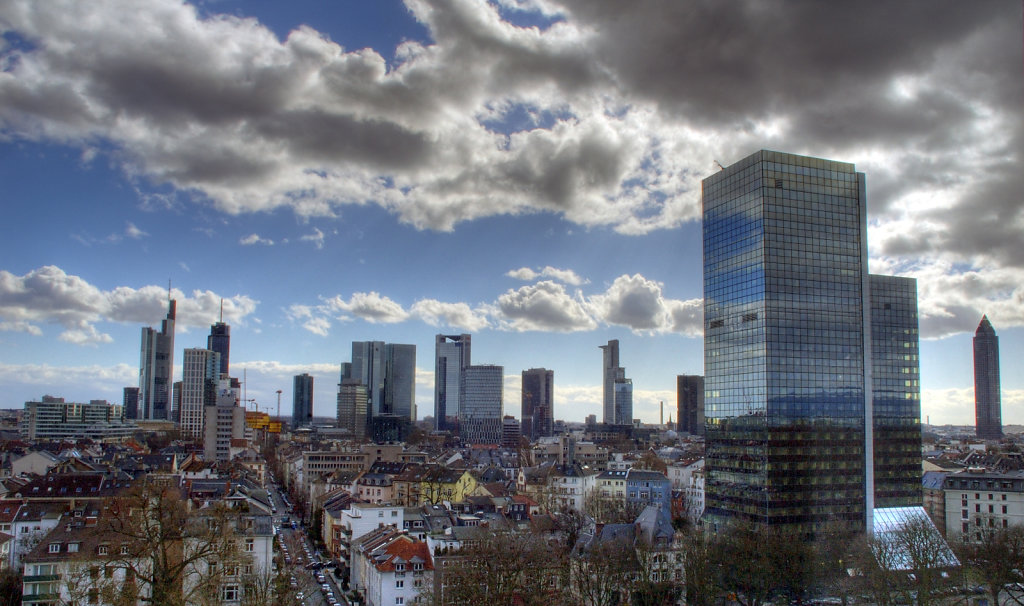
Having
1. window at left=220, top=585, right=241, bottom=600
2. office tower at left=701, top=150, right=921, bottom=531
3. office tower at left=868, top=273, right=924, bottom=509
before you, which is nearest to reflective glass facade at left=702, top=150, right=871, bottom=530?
office tower at left=701, top=150, right=921, bottom=531

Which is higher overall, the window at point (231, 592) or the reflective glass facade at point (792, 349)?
the reflective glass facade at point (792, 349)

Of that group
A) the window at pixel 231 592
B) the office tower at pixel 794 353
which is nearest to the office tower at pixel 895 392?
the office tower at pixel 794 353

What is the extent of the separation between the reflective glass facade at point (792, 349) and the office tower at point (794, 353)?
102mm

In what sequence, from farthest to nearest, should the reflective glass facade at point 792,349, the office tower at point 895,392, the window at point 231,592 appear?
the office tower at point 895,392 → the reflective glass facade at point 792,349 → the window at point 231,592

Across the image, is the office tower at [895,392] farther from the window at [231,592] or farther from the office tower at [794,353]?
the window at [231,592]

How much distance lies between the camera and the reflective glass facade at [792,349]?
75.1 meters

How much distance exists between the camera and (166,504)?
4400 centimetres

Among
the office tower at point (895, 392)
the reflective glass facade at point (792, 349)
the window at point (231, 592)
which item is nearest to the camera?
the window at point (231, 592)

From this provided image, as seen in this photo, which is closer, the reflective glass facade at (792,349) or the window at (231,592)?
the window at (231,592)

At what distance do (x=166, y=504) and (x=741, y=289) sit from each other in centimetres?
5737

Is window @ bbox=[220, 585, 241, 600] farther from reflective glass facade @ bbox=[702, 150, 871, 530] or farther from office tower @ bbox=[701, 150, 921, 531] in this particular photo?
reflective glass facade @ bbox=[702, 150, 871, 530]

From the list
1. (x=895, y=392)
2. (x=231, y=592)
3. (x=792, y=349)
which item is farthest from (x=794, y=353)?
(x=231, y=592)

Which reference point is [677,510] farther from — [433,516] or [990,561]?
[990,561]

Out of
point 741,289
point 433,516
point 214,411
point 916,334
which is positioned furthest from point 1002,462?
point 214,411
